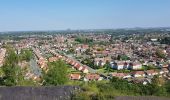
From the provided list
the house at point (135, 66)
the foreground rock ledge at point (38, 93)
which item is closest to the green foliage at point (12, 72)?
the foreground rock ledge at point (38, 93)

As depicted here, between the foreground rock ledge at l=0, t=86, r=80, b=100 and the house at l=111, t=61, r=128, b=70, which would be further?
the house at l=111, t=61, r=128, b=70

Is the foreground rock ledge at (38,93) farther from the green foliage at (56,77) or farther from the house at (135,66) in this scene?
the house at (135,66)

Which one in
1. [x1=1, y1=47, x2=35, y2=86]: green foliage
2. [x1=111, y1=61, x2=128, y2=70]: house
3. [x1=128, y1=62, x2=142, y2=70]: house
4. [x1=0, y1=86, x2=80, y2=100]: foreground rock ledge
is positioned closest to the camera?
[x1=0, y1=86, x2=80, y2=100]: foreground rock ledge

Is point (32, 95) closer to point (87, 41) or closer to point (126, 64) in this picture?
point (126, 64)

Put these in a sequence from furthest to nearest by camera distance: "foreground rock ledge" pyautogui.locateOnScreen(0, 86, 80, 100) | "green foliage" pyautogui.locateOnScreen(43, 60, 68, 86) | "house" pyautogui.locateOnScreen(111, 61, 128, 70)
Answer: "house" pyautogui.locateOnScreen(111, 61, 128, 70) → "green foliage" pyautogui.locateOnScreen(43, 60, 68, 86) → "foreground rock ledge" pyautogui.locateOnScreen(0, 86, 80, 100)

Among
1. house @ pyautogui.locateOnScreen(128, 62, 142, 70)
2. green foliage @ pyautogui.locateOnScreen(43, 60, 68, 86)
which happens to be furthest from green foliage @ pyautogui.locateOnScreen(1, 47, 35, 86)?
house @ pyautogui.locateOnScreen(128, 62, 142, 70)

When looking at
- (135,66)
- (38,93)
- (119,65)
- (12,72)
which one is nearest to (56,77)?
(12,72)

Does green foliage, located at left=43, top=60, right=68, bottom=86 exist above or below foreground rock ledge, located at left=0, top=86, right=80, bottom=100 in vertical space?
below

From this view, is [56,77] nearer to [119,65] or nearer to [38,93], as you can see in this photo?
[38,93]

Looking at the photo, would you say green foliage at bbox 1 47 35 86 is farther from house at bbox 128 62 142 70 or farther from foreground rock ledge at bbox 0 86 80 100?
house at bbox 128 62 142 70
